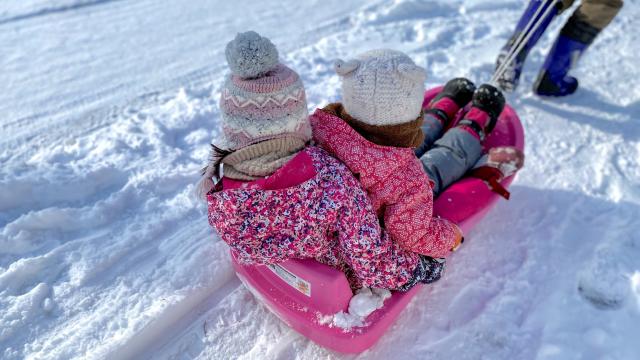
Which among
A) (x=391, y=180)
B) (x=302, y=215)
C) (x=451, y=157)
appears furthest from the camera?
(x=451, y=157)

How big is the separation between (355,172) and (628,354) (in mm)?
975

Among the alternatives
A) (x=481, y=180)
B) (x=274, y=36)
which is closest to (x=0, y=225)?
(x=481, y=180)

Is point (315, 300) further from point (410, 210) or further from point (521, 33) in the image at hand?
point (521, 33)

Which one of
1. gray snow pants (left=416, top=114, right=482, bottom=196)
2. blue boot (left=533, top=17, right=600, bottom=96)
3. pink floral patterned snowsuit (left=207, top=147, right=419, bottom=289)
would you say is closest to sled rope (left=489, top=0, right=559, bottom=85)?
blue boot (left=533, top=17, right=600, bottom=96)

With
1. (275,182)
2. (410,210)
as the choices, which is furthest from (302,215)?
(410,210)

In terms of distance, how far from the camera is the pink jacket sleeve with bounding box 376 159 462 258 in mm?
1297

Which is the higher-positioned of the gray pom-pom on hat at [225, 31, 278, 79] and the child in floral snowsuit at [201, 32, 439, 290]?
the gray pom-pom on hat at [225, 31, 278, 79]

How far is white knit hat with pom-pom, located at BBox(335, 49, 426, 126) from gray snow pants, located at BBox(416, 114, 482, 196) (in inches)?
23.2

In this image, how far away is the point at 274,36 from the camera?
3.21 m

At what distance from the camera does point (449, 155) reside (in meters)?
1.84

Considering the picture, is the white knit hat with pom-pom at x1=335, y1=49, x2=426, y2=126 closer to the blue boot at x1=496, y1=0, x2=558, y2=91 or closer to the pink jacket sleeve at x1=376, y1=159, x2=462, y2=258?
the pink jacket sleeve at x1=376, y1=159, x2=462, y2=258

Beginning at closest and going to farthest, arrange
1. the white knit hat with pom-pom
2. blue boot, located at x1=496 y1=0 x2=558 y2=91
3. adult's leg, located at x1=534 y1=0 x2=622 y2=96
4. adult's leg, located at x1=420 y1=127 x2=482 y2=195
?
the white knit hat with pom-pom < adult's leg, located at x1=420 y1=127 x2=482 y2=195 < adult's leg, located at x1=534 y1=0 x2=622 y2=96 < blue boot, located at x1=496 y1=0 x2=558 y2=91

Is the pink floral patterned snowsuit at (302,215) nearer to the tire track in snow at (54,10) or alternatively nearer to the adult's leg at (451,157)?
the adult's leg at (451,157)

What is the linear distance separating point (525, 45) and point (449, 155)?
103 centimetres
